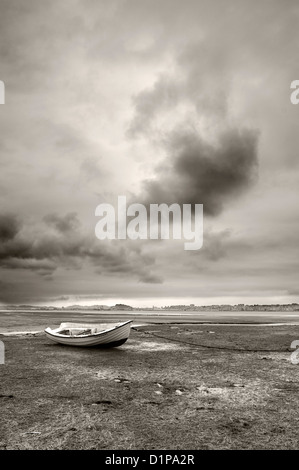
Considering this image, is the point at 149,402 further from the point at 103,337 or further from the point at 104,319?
the point at 104,319

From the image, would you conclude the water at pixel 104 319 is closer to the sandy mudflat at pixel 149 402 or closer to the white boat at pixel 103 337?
the white boat at pixel 103 337

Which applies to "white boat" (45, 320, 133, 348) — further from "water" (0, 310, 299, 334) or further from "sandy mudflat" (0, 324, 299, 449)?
"water" (0, 310, 299, 334)

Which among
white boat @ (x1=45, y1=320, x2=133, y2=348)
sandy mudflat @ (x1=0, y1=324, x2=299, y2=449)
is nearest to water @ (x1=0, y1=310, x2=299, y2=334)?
white boat @ (x1=45, y1=320, x2=133, y2=348)

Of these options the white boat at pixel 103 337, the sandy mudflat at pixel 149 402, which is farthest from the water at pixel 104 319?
the sandy mudflat at pixel 149 402

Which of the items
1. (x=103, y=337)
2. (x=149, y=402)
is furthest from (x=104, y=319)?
(x=149, y=402)

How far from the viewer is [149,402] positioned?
31.0 ft

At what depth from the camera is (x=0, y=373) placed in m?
13.2

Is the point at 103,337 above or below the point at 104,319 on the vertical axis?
above

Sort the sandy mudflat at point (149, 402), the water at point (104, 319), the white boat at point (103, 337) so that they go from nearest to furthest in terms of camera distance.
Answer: the sandy mudflat at point (149, 402)
the white boat at point (103, 337)
the water at point (104, 319)

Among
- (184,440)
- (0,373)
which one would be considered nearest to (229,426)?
(184,440)

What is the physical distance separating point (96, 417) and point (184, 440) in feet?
7.95

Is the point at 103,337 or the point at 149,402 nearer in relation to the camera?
the point at 149,402

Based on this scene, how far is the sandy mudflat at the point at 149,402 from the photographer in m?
6.96
